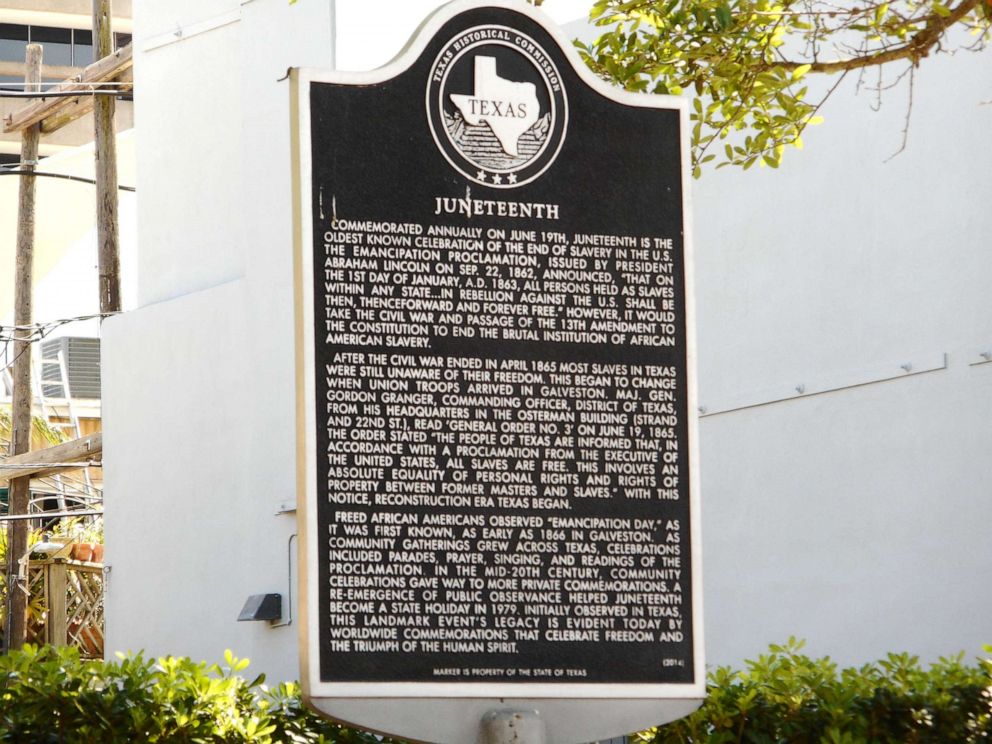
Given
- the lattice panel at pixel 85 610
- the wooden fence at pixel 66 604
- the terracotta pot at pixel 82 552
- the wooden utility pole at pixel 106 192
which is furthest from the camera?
the lattice panel at pixel 85 610

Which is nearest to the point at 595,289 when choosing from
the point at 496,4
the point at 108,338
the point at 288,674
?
the point at 496,4

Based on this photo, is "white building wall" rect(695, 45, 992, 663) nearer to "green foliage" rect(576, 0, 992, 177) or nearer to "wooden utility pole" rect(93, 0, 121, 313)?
"green foliage" rect(576, 0, 992, 177)

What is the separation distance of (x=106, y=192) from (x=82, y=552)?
591 centimetres

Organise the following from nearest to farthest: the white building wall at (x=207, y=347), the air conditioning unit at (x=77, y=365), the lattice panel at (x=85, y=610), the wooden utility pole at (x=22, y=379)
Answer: the white building wall at (x=207, y=347)
the wooden utility pole at (x=22, y=379)
the lattice panel at (x=85, y=610)
the air conditioning unit at (x=77, y=365)

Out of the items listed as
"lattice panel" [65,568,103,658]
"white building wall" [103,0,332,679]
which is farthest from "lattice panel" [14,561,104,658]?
"white building wall" [103,0,332,679]

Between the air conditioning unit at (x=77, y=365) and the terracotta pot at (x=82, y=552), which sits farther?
the air conditioning unit at (x=77, y=365)

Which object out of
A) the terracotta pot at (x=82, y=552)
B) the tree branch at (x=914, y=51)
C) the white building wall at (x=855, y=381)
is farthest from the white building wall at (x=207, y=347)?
the tree branch at (x=914, y=51)

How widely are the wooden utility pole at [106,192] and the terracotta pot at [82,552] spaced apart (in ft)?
16.9

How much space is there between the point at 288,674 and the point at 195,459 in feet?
8.26

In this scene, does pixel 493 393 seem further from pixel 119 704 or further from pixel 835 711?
pixel 835 711

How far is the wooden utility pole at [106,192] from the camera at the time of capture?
Result: 1927 centimetres

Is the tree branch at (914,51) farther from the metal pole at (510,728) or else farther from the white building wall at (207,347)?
the white building wall at (207,347)

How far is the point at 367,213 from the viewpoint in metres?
6.73

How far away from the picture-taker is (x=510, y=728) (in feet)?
21.2
